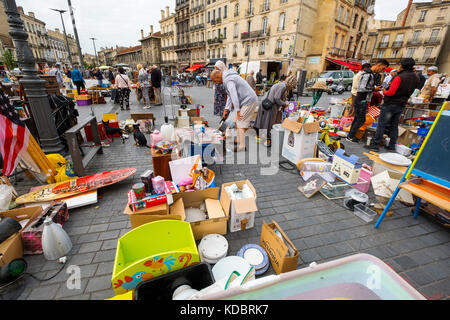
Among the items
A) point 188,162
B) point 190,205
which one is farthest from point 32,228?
point 188,162

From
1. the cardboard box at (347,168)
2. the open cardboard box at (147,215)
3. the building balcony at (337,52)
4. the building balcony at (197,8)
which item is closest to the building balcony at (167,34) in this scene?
the building balcony at (197,8)

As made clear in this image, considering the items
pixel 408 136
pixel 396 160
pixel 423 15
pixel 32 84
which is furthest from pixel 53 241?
pixel 423 15

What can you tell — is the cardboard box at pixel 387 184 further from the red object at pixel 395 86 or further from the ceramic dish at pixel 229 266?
the red object at pixel 395 86

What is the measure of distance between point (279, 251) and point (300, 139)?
8.71 feet

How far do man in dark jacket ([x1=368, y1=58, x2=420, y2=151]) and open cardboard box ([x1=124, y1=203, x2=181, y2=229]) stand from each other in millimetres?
5468

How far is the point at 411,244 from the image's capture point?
2.41 metres

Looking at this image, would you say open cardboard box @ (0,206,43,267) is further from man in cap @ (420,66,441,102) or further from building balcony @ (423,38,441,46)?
building balcony @ (423,38,441,46)

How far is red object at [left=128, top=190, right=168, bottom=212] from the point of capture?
2.24 meters

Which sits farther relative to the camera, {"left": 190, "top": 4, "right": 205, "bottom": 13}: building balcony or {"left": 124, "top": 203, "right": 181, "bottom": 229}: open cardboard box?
{"left": 190, "top": 4, "right": 205, "bottom": 13}: building balcony

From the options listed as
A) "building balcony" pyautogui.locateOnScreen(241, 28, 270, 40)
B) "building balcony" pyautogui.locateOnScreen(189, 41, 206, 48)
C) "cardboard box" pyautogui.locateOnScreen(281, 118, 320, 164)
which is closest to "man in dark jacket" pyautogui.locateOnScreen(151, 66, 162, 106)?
"cardboard box" pyautogui.locateOnScreen(281, 118, 320, 164)

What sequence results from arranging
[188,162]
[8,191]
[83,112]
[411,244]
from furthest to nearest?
[83,112], [188,162], [8,191], [411,244]
